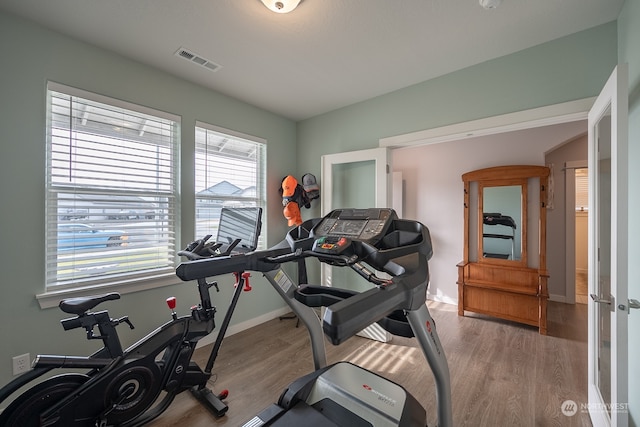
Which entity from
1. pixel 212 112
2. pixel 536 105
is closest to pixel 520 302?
pixel 536 105

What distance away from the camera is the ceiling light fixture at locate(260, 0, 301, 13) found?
5.40 ft

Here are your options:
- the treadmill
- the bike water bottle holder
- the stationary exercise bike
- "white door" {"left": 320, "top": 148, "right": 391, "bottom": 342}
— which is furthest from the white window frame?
"white door" {"left": 320, "top": 148, "right": 391, "bottom": 342}

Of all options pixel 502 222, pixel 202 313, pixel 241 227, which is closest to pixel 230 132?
pixel 241 227

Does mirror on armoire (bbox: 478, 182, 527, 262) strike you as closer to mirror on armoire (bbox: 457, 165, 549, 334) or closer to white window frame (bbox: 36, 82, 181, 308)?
mirror on armoire (bbox: 457, 165, 549, 334)

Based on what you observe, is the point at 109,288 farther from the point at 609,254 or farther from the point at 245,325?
the point at 609,254

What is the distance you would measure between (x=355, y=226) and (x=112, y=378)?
1593 mm

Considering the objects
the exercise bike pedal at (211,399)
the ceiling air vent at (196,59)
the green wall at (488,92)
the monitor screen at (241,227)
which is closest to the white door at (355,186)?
the green wall at (488,92)

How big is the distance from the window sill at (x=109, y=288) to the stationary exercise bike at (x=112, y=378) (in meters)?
0.52

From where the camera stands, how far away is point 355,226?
130 cm

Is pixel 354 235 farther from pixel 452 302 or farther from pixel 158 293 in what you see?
pixel 452 302

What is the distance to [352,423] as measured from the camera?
1.17 m

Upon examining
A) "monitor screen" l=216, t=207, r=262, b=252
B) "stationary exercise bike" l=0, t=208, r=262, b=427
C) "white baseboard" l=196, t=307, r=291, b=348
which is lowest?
"white baseboard" l=196, t=307, r=291, b=348

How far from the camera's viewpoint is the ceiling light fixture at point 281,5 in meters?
1.65

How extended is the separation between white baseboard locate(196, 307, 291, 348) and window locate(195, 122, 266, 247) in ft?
3.47
